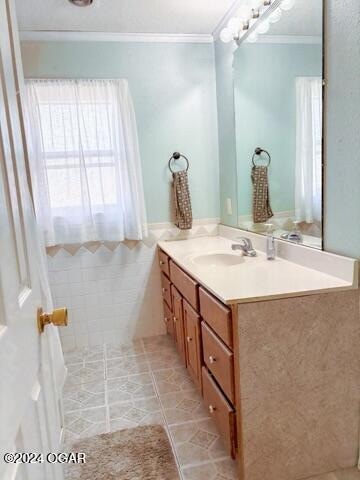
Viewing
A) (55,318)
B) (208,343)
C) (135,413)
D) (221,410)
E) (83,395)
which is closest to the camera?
(55,318)

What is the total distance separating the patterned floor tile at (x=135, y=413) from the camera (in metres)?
1.84

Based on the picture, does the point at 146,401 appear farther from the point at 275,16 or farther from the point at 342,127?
the point at 275,16

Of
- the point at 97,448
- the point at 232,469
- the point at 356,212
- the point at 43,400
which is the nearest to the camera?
the point at 43,400

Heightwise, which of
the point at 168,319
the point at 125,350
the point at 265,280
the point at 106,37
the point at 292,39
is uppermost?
the point at 106,37

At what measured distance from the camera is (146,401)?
6.68ft

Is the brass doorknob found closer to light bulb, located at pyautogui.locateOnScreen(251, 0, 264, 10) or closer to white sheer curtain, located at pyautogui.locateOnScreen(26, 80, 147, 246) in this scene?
white sheer curtain, located at pyautogui.locateOnScreen(26, 80, 147, 246)

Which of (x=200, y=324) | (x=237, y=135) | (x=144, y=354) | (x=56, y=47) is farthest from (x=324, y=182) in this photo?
Result: (x=56, y=47)

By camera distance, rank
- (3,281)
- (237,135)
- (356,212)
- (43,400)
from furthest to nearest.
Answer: (237,135), (356,212), (43,400), (3,281)

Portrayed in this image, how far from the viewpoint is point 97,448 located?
5.46ft

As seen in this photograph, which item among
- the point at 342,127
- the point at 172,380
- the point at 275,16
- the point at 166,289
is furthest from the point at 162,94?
the point at 172,380

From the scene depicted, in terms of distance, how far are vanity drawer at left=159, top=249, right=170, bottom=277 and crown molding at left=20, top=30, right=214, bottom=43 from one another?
65.5 inches

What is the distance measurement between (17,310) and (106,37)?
250 centimetres

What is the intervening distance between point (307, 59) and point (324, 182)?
597mm

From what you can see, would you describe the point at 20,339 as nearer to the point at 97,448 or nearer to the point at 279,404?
the point at 279,404
